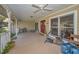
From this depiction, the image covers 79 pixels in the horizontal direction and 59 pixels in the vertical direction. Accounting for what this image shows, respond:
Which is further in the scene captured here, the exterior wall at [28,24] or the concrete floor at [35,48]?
the exterior wall at [28,24]

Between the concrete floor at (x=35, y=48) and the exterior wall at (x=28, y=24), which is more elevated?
the exterior wall at (x=28, y=24)

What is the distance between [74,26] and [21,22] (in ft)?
50.5

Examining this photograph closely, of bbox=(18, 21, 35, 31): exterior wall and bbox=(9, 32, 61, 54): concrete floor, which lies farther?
bbox=(18, 21, 35, 31): exterior wall

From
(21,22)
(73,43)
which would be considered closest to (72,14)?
(73,43)

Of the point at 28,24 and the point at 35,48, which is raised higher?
the point at 28,24

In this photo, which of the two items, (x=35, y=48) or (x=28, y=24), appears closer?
(x=35, y=48)

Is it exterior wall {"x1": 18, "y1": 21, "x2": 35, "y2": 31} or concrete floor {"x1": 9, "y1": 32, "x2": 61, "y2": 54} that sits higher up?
exterior wall {"x1": 18, "y1": 21, "x2": 35, "y2": 31}
